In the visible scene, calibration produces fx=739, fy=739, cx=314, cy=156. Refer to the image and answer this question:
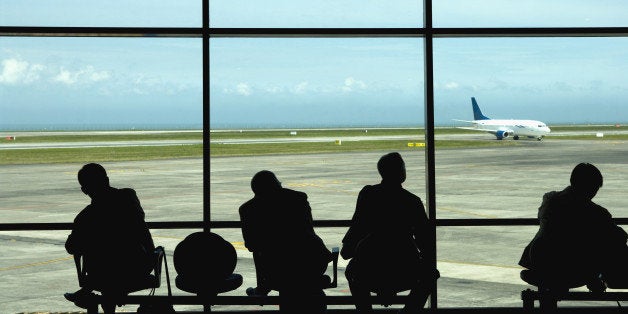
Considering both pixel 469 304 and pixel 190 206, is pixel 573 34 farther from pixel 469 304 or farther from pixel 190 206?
pixel 190 206

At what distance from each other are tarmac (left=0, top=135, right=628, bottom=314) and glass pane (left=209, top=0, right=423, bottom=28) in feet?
6.79

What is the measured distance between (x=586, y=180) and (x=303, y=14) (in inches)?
100

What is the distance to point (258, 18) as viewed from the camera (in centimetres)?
598

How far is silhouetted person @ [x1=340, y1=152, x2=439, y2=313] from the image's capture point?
14.6 feet

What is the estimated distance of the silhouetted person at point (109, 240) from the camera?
4.70 metres

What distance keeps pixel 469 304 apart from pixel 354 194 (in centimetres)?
1769

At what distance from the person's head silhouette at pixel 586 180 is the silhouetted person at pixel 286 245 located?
1674 millimetres

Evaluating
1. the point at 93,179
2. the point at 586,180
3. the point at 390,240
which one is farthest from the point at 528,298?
the point at 93,179

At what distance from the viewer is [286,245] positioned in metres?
4.63

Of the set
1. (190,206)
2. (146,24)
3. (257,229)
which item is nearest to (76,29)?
(146,24)

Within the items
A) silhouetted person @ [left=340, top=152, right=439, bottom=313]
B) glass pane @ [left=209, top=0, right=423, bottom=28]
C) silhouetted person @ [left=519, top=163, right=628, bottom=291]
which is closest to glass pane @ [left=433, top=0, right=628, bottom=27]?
glass pane @ [left=209, top=0, right=423, bottom=28]

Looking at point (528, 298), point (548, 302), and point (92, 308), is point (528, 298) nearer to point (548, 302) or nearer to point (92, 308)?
point (548, 302)

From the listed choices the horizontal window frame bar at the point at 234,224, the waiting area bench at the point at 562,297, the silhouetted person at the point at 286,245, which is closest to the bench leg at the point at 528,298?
the waiting area bench at the point at 562,297

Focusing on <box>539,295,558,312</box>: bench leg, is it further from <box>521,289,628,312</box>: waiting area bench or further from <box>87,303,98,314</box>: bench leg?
Result: <box>87,303,98,314</box>: bench leg
